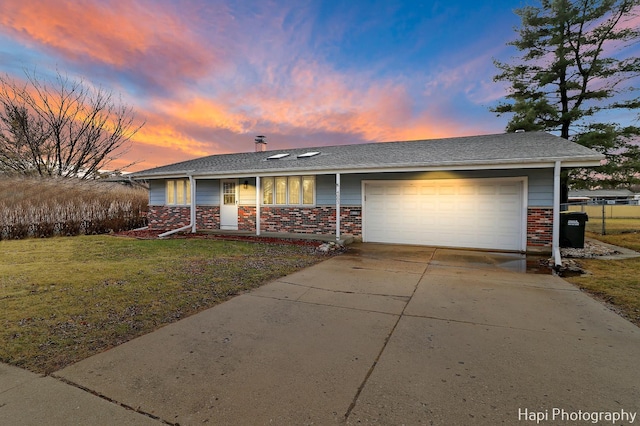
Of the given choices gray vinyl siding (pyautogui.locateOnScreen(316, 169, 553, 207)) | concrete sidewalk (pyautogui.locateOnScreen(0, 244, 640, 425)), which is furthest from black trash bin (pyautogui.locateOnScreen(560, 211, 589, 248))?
concrete sidewalk (pyautogui.locateOnScreen(0, 244, 640, 425))

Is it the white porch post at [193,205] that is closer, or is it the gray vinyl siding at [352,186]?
the gray vinyl siding at [352,186]

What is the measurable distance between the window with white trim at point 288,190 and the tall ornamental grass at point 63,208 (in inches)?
292

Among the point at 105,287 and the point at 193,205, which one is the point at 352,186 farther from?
the point at 105,287

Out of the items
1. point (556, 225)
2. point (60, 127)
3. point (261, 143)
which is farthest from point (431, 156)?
point (60, 127)

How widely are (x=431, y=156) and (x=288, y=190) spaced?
5510 mm

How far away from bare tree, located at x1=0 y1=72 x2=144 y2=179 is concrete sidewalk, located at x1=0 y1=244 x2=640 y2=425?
77.3 ft

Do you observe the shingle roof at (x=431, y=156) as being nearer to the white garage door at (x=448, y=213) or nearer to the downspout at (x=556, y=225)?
the downspout at (x=556, y=225)

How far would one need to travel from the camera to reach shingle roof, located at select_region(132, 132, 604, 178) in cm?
799

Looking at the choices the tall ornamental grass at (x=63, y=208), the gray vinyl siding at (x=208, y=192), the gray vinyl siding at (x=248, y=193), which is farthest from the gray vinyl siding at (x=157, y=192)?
the gray vinyl siding at (x=248, y=193)

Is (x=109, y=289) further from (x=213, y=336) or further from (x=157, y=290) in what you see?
(x=213, y=336)

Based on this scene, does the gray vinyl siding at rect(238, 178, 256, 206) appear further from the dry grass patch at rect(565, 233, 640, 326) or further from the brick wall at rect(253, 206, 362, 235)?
the dry grass patch at rect(565, 233, 640, 326)

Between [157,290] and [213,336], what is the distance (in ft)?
7.34

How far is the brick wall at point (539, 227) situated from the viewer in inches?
348

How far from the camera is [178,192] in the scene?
45.9 ft
